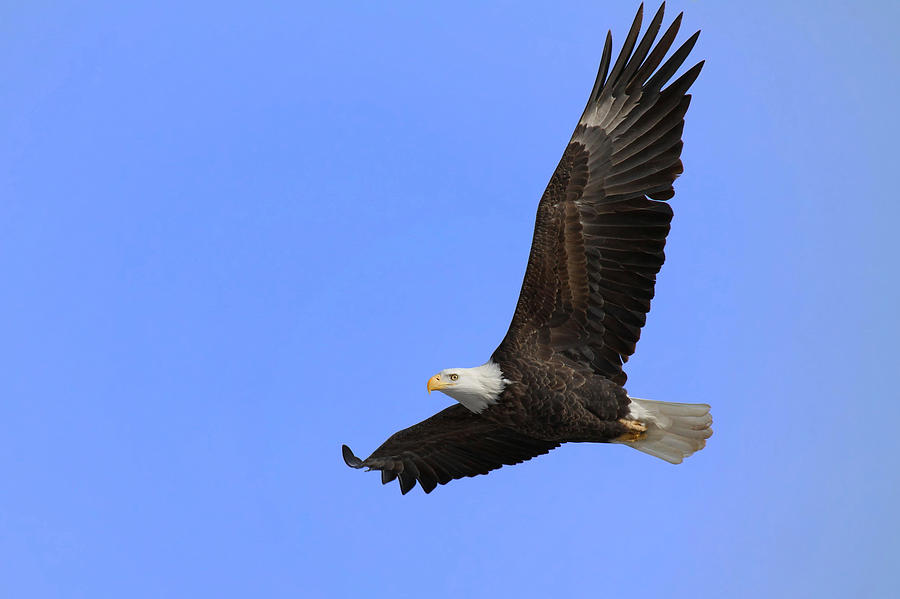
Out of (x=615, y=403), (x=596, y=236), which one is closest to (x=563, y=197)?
(x=596, y=236)

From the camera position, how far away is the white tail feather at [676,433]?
42.3ft

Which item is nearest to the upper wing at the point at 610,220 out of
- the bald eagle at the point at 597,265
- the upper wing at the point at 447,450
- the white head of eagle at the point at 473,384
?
the bald eagle at the point at 597,265

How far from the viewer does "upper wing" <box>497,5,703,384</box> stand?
12.2 meters

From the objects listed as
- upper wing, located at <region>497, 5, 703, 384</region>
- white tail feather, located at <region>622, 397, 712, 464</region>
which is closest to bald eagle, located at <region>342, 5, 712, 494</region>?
upper wing, located at <region>497, 5, 703, 384</region>

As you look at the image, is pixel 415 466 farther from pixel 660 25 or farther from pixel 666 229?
pixel 660 25

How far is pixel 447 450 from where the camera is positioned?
13.8 meters

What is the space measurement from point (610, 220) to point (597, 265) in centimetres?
47

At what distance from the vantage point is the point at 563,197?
12266 mm

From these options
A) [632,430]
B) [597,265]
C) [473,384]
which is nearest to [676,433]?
[632,430]

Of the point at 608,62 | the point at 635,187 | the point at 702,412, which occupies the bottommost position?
the point at 702,412

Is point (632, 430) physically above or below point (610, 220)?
below

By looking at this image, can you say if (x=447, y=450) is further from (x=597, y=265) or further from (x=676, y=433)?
(x=597, y=265)

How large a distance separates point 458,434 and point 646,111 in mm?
4110

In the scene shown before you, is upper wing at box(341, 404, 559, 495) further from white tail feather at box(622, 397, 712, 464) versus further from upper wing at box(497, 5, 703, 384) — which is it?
upper wing at box(497, 5, 703, 384)
